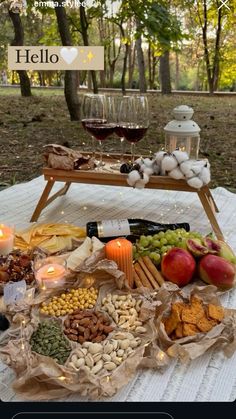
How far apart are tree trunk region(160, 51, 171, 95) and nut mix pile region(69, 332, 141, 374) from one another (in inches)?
133

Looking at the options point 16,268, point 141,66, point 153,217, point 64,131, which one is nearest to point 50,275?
point 16,268

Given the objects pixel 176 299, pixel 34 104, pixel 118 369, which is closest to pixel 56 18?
pixel 34 104

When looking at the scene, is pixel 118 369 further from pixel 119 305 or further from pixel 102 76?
pixel 102 76

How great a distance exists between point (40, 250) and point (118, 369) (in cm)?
49

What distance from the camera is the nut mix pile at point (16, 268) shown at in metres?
1.08

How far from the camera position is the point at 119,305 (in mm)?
959

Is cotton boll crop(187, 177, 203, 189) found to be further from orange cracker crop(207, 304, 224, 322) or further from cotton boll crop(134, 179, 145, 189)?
orange cracker crop(207, 304, 224, 322)

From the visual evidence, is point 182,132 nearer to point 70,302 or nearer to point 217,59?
point 70,302

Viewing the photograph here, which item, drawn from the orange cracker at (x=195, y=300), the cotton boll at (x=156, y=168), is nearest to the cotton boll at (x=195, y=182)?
the cotton boll at (x=156, y=168)

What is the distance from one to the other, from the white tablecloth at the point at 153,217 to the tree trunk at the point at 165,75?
2.15m

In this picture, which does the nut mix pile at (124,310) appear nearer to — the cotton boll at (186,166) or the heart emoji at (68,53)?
the cotton boll at (186,166)

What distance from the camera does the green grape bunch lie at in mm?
1221

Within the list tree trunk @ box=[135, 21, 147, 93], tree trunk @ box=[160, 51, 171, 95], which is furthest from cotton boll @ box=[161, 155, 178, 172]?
tree trunk @ box=[160, 51, 171, 95]

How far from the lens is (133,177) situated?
1.45m
